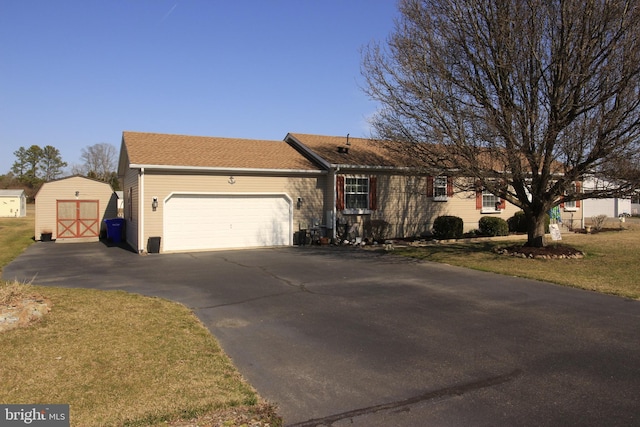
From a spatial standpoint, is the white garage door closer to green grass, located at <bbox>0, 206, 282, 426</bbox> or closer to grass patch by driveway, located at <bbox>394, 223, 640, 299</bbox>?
grass patch by driveway, located at <bbox>394, 223, 640, 299</bbox>

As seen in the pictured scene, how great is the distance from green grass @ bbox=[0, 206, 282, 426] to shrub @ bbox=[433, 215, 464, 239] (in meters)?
15.1

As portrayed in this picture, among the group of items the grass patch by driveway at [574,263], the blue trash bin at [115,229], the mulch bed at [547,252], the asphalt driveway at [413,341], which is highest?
the blue trash bin at [115,229]

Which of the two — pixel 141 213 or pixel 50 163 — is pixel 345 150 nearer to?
pixel 141 213

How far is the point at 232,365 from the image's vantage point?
208 inches

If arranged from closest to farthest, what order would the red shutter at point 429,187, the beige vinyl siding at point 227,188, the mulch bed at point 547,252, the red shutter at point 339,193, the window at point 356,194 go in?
the mulch bed at point 547,252
the beige vinyl siding at point 227,188
the red shutter at point 339,193
the window at point 356,194
the red shutter at point 429,187

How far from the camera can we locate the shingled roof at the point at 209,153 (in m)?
17.2

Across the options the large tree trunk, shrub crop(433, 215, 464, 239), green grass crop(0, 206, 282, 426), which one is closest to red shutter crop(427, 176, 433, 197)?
shrub crop(433, 215, 464, 239)

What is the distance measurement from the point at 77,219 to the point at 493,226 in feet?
69.3

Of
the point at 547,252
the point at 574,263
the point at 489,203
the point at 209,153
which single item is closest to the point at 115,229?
the point at 209,153

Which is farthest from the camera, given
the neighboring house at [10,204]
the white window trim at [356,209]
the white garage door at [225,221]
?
the neighboring house at [10,204]

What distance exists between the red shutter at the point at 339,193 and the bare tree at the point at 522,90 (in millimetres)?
4939

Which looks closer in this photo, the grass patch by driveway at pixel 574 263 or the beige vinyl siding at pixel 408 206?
the grass patch by driveway at pixel 574 263

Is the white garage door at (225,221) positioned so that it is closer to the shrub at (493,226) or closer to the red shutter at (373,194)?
the red shutter at (373,194)

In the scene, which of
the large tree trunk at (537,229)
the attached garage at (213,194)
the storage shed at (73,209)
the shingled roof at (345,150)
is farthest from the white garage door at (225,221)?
the large tree trunk at (537,229)
